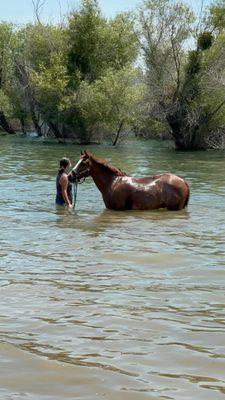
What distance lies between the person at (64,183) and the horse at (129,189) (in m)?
0.27

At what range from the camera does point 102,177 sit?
14.5m

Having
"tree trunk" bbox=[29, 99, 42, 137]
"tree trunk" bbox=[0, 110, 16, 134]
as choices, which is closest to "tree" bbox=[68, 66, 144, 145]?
"tree trunk" bbox=[29, 99, 42, 137]

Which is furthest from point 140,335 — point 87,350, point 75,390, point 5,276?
point 5,276

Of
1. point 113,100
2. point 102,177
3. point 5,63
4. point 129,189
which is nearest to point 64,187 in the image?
point 102,177

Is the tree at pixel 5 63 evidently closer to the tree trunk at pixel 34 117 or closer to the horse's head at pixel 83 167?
the tree trunk at pixel 34 117

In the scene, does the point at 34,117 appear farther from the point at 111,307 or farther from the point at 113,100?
the point at 111,307

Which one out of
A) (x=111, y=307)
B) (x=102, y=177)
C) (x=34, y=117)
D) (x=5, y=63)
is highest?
(x=5, y=63)

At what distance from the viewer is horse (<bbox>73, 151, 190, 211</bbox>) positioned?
1433 cm

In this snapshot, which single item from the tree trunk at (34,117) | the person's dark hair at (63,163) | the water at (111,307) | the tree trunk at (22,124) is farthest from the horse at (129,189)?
the tree trunk at (22,124)

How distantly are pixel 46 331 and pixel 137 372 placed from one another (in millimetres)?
1241

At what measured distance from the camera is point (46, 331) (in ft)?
19.0

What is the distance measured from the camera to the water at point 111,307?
469 centimetres

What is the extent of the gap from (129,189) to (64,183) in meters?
1.49

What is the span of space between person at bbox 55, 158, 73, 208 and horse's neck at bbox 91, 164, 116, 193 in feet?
2.00
